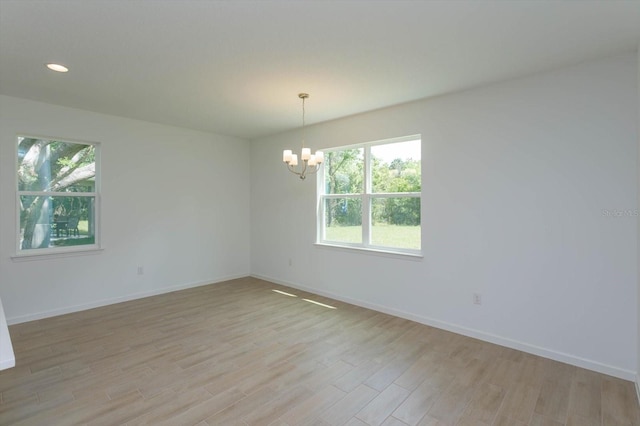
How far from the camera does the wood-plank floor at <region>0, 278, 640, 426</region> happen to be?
2.12 m

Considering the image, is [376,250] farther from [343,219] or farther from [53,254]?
[53,254]

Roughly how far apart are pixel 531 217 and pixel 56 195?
5528 mm

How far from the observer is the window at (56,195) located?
12.7 feet

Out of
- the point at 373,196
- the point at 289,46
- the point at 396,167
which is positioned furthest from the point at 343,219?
the point at 289,46

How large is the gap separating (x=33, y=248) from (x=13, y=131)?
4.64 ft

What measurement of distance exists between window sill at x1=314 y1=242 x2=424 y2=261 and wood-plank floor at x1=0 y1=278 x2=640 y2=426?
0.78 m

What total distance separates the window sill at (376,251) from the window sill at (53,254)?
3092 millimetres

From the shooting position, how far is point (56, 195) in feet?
13.4

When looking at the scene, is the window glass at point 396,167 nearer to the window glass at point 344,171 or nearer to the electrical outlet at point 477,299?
the window glass at point 344,171

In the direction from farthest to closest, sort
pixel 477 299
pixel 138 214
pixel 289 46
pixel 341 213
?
pixel 341 213 < pixel 138 214 < pixel 477 299 < pixel 289 46

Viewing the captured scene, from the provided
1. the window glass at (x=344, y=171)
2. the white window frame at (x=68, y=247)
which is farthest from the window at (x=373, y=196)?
the white window frame at (x=68, y=247)

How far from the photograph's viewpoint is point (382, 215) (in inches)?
169

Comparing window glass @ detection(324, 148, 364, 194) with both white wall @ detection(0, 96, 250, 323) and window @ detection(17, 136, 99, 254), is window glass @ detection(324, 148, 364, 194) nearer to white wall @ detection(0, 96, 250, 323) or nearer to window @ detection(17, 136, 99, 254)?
white wall @ detection(0, 96, 250, 323)

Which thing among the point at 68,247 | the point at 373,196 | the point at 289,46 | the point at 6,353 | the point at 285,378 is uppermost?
the point at 289,46
